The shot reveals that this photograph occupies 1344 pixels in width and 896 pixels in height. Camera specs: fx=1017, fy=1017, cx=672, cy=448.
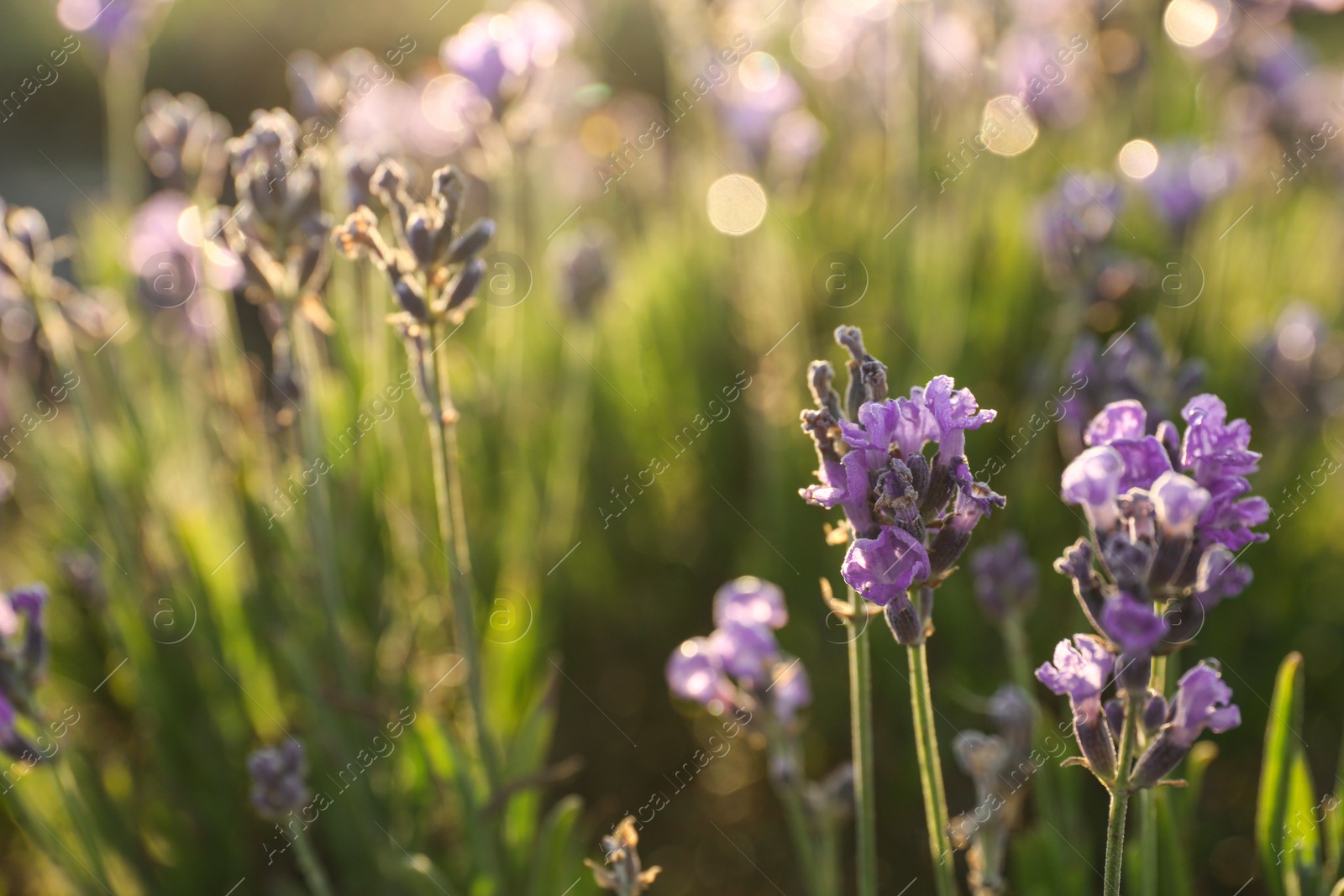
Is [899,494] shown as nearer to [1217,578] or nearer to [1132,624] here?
[1132,624]

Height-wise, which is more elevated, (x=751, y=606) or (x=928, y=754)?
(x=751, y=606)

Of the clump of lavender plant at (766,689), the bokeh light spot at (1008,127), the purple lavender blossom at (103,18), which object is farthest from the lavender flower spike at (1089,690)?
the purple lavender blossom at (103,18)

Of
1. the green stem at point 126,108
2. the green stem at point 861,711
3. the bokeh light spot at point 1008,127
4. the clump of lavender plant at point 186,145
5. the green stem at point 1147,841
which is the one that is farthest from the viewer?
the green stem at point 126,108

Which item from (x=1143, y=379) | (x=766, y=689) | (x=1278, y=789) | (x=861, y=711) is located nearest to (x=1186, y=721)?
(x=861, y=711)

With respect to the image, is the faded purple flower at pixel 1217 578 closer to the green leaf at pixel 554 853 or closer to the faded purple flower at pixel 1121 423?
the faded purple flower at pixel 1121 423

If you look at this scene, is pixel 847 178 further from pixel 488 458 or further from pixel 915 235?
pixel 488 458

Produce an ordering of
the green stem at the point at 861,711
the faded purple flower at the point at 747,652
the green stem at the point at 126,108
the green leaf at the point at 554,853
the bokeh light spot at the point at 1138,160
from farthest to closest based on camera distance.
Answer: the green stem at the point at 126,108 < the bokeh light spot at the point at 1138,160 < the green leaf at the point at 554,853 < the faded purple flower at the point at 747,652 < the green stem at the point at 861,711

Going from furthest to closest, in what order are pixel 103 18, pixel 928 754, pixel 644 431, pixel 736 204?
pixel 736 204 < pixel 644 431 < pixel 103 18 < pixel 928 754

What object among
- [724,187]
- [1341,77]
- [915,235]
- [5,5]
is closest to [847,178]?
[724,187]
